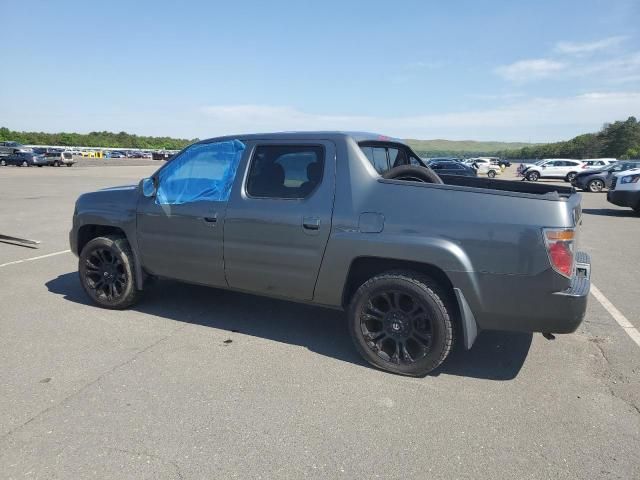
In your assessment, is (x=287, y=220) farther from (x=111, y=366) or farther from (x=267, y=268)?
(x=111, y=366)

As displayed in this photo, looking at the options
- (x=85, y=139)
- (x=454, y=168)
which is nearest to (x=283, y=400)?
(x=454, y=168)

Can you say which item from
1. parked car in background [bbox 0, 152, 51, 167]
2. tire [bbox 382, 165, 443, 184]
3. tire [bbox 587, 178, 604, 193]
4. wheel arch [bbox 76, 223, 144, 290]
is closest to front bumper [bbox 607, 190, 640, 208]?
tire [bbox 382, 165, 443, 184]

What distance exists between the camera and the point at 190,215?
4207 mm

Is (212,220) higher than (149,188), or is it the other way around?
(149,188)

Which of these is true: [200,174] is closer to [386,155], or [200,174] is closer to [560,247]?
[386,155]

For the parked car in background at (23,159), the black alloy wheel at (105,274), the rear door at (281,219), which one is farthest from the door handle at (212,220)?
the parked car in background at (23,159)

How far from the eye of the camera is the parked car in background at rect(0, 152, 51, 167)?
3950cm

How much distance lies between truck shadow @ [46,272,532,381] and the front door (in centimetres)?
52

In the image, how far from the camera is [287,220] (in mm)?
3740

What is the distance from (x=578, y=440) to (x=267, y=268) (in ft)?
8.03

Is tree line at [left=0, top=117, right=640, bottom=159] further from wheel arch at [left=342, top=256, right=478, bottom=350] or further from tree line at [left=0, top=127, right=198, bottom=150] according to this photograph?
wheel arch at [left=342, top=256, right=478, bottom=350]

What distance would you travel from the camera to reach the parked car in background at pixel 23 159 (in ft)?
130

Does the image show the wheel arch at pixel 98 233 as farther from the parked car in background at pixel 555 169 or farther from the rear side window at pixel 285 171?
the parked car in background at pixel 555 169

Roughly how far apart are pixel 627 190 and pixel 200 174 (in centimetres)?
1293
